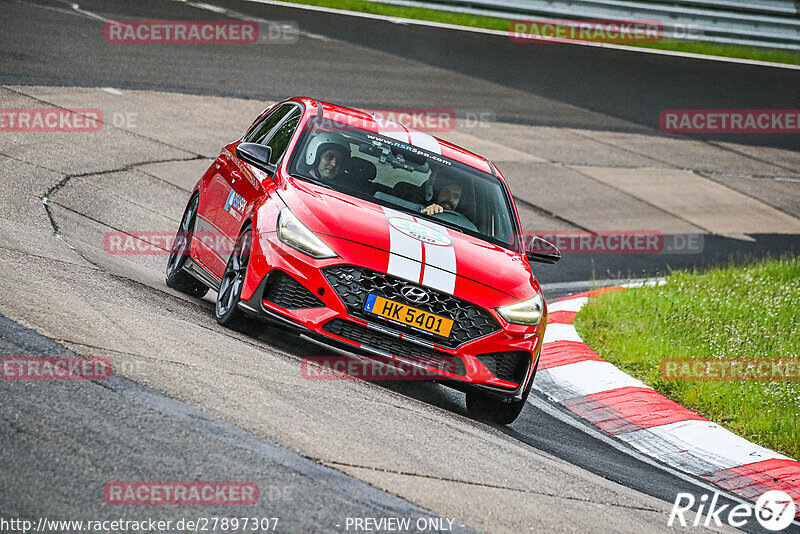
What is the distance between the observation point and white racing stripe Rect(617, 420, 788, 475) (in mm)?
7262

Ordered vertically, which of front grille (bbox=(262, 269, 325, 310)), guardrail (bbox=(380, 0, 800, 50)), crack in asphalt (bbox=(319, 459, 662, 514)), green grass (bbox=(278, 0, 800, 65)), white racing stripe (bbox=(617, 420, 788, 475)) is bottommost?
white racing stripe (bbox=(617, 420, 788, 475))

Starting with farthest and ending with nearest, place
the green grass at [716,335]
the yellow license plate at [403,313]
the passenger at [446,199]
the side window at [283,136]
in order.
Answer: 1. the green grass at [716,335]
2. the side window at [283,136]
3. the passenger at [446,199]
4. the yellow license plate at [403,313]

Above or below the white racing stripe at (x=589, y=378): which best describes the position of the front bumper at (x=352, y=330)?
above

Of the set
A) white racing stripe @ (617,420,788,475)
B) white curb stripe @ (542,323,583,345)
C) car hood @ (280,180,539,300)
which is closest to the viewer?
car hood @ (280,180,539,300)

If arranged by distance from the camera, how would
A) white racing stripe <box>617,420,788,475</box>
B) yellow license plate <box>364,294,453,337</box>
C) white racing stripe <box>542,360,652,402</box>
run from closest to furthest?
yellow license plate <box>364,294,453,337</box>, white racing stripe <box>617,420,788,475</box>, white racing stripe <box>542,360,652,402</box>

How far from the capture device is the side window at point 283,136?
7.73 meters
